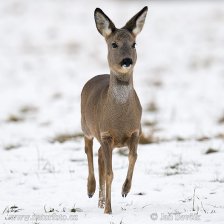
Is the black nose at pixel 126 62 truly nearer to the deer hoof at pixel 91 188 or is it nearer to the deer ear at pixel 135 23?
the deer ear at pixel 135 23

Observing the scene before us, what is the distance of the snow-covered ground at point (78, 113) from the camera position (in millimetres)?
6754

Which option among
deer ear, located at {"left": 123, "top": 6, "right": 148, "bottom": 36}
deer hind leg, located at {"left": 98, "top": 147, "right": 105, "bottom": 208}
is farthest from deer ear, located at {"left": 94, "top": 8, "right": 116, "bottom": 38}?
deer hind leg, located at {"left": 98, "top": 147, "right": 105, "bottom": 208}

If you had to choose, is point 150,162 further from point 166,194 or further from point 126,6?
point 126,6

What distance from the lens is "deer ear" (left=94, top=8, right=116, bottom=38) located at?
21.4 feet

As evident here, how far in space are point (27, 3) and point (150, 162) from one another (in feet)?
83.0

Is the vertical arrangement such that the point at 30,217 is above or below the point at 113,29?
below

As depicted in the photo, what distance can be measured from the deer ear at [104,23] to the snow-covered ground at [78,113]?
200cm

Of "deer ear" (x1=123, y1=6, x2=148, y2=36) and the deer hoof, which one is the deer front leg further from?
"deer ear" (x1=123, y1=6, x2=148, y2=36)

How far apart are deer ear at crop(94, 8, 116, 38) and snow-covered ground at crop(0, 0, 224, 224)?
1997mm

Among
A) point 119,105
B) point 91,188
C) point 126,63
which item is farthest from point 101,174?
point 126,63

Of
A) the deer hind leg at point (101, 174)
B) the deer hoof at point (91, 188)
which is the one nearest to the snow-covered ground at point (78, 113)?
the deer hoof at point (91, 188)

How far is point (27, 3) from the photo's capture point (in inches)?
1287

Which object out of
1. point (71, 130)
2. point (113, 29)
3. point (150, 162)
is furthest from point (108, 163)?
point (71, 130)

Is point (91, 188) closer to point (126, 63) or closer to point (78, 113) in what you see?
point (126, 63)
